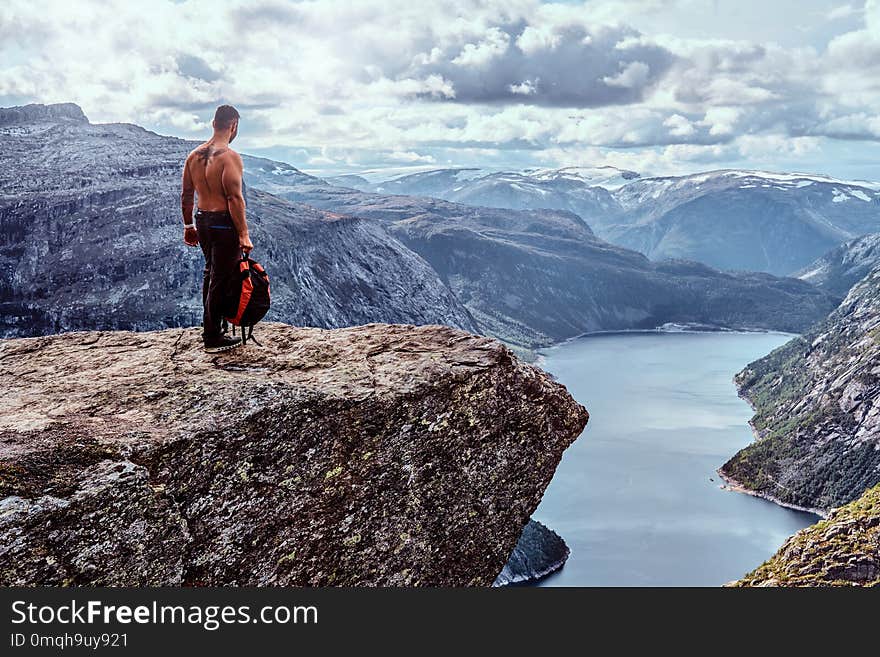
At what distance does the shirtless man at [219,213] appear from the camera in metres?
19.5

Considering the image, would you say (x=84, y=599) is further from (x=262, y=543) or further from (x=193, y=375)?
(x=193, y=375)

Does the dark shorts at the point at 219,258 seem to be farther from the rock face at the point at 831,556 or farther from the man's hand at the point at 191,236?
the rock face at the point at 831,556

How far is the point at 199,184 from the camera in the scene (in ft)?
65.2

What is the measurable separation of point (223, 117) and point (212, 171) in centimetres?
153

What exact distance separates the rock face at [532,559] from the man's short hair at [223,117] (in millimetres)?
157376

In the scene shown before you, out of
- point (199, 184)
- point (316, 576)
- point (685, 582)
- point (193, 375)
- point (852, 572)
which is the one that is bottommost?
point (685, 582)

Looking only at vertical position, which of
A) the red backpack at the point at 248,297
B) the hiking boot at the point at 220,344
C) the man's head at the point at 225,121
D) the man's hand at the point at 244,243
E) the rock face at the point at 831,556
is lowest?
the rock face at the point at 831,556

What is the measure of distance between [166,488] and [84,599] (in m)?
2.30

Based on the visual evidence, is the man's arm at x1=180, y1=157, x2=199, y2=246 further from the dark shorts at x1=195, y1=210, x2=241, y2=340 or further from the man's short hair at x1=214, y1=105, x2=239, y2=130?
the man's short hair at x1=214, y1=105, x2=239, y2=130

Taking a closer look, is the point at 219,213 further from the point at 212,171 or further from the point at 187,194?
the point at 187,194

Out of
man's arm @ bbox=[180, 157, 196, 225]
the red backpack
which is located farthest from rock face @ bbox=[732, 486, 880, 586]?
man's arm @ bbox=[180, 157, 196, 225]

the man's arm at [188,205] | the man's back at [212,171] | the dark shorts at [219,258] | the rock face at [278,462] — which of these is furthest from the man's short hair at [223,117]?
the rock face at [278,462]

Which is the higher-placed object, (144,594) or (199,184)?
(199,184)

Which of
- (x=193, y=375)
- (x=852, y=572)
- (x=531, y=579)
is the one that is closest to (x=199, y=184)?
(x=193, y=375)
